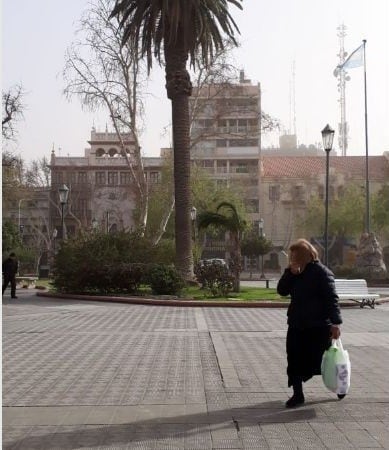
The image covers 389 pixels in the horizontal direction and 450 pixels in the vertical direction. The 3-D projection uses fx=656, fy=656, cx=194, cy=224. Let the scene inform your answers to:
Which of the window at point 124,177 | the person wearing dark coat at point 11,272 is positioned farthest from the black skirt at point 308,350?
the window at point 124,177

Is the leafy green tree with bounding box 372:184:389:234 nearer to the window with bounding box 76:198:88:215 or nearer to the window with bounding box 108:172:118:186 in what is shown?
the window with bounding box 76:198:88:215

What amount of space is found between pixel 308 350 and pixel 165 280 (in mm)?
15220

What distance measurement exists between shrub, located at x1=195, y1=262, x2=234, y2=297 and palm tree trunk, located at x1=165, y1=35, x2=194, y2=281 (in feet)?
6.94

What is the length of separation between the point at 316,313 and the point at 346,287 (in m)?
12.5

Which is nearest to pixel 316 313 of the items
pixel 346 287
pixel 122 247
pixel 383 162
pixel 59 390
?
pixel 59 390

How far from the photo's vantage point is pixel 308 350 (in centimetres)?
630

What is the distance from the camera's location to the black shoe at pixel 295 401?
20.1ft

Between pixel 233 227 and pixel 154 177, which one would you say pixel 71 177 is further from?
pixel 233 227

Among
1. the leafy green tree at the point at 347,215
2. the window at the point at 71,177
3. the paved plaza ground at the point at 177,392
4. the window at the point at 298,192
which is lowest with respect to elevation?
the paved plaza ground at the point at 177,392

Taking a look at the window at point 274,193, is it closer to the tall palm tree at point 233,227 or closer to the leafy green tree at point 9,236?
the leafy green tree at point 9,236

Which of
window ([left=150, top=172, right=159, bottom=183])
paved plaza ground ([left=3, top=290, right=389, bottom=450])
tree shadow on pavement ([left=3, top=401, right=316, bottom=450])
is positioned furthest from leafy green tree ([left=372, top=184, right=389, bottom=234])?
tree shadow on pavement ([left=3, top=401, right=316, bottom=450])

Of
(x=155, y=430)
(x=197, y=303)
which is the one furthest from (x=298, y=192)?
(x=155, y=430)

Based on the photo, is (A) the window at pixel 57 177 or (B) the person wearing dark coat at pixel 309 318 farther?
(A) the window at pixel 57 177

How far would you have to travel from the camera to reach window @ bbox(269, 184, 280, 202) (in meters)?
75.8
